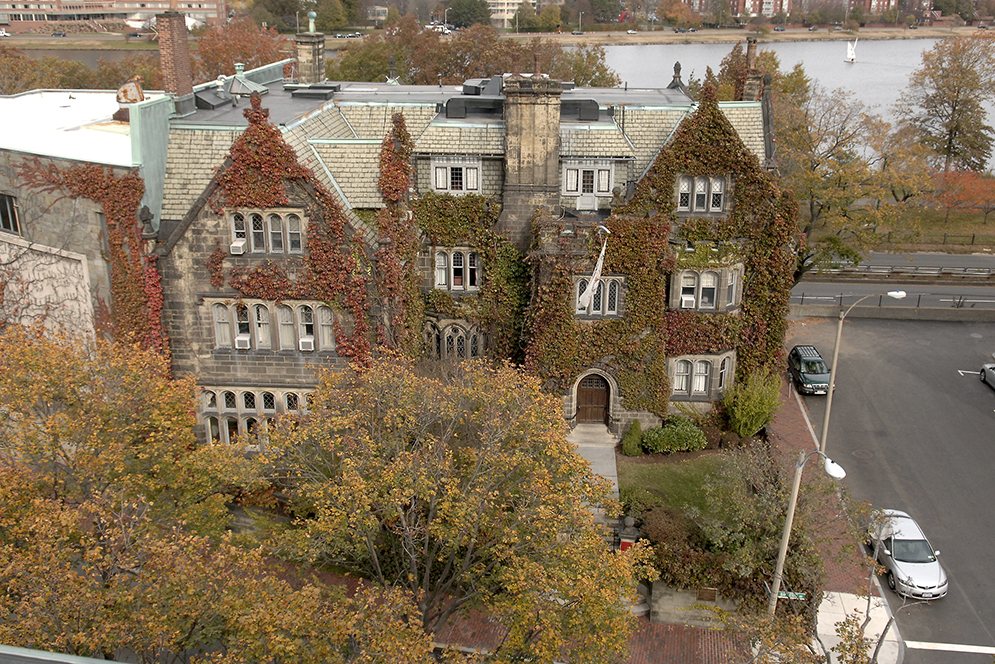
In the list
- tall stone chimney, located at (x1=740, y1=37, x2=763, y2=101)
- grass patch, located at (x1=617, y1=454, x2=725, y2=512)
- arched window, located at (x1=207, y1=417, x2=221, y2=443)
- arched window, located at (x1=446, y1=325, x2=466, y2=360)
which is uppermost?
tall stone chimney, located at (x1=740, y1=37, x2=763, y2=101)

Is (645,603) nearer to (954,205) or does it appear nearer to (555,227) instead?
(555,227)

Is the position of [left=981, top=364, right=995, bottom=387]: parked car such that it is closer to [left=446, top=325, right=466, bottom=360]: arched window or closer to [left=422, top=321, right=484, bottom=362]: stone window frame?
[left=422, top=321, right=484, bottom=362]: stone window frame

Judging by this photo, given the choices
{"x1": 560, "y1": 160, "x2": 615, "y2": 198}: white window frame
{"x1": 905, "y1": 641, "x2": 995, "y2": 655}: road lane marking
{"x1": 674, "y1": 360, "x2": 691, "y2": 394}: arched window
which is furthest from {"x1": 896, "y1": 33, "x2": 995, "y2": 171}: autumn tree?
{"x1": 905, "y1": 641, "x2": 995, "y2": 655}: road lane marking

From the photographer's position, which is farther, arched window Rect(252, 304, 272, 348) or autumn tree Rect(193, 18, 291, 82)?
autumn tree Rect(193, 18, 291, 82)

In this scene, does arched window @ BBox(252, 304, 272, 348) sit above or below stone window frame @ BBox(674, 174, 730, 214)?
below

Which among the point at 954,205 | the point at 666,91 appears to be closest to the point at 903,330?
the point at 666,91

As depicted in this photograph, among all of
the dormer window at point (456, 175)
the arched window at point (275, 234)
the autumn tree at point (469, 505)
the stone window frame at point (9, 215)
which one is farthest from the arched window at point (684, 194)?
the stone window frame at point (9, 215)
